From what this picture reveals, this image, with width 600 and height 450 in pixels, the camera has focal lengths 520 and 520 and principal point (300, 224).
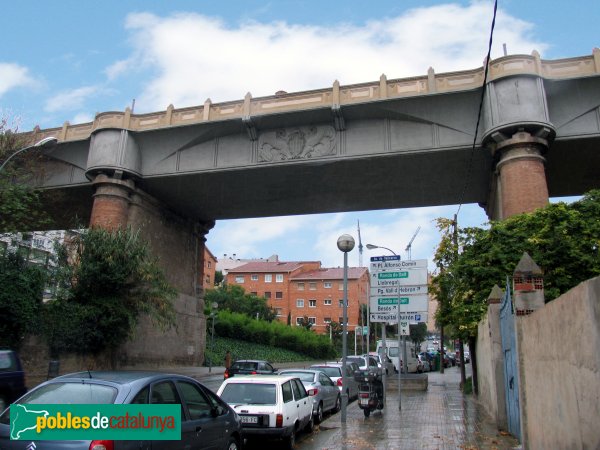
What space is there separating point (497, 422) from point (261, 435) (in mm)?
5441

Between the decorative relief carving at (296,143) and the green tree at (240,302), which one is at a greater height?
the decorative relief carving at (296,143)

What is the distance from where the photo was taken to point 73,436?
4.68 meters

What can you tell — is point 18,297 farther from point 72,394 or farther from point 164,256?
point 72,394

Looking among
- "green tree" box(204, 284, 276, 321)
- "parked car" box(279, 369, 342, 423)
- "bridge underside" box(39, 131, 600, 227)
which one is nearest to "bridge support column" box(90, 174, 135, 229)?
"bridge underside" box(39, 131, 600, 227)

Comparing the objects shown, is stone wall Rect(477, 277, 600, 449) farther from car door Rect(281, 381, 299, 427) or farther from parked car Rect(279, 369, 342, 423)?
parked car Rect(279, 369, 342, 423)

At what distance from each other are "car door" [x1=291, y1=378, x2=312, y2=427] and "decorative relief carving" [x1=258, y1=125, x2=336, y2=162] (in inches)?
569

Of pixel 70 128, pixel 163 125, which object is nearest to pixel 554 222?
pixel 163 125

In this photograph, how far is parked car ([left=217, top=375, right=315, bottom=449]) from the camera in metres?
9.35

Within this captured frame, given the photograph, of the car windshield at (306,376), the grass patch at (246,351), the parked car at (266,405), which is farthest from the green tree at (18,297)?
the grass patch at (246,351)

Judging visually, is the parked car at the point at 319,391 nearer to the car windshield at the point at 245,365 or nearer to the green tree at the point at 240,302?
the car windshield at the point at 245,365

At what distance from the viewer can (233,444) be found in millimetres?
7258

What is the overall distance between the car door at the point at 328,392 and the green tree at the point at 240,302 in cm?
5855

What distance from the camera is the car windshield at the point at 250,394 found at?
32.0 feet

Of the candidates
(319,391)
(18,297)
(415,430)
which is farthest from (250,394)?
(18,297)
